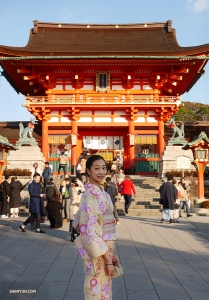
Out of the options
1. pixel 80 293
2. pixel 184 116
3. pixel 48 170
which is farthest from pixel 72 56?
pixel 184 116

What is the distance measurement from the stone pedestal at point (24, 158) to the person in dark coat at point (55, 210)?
1055 centimetres

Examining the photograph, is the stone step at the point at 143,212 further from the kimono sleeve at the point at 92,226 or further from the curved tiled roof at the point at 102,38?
the curved tiled roof at the point at 102,38

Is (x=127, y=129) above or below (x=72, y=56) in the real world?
below

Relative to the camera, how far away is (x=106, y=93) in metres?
25.6

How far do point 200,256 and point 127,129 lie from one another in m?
Result: 19.2

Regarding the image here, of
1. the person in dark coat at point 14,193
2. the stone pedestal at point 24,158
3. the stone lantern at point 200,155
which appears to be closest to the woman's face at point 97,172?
the person in dark coat at point 14,193

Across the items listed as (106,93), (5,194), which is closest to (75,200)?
(5,194)

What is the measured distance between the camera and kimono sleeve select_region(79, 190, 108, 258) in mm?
3242

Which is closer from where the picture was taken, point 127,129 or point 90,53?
point 90,53

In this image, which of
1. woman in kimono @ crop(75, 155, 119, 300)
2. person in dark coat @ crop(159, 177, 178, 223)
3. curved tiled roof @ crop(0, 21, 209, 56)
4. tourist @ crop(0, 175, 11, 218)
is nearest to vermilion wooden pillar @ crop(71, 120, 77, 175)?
curved tiled roof @ crop(0, 21, 209, 56)

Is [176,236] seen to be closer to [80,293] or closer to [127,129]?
[80,293]

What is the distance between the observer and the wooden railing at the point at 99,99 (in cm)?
2455

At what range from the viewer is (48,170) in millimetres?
17234

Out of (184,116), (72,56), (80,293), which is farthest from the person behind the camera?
(184,116)
